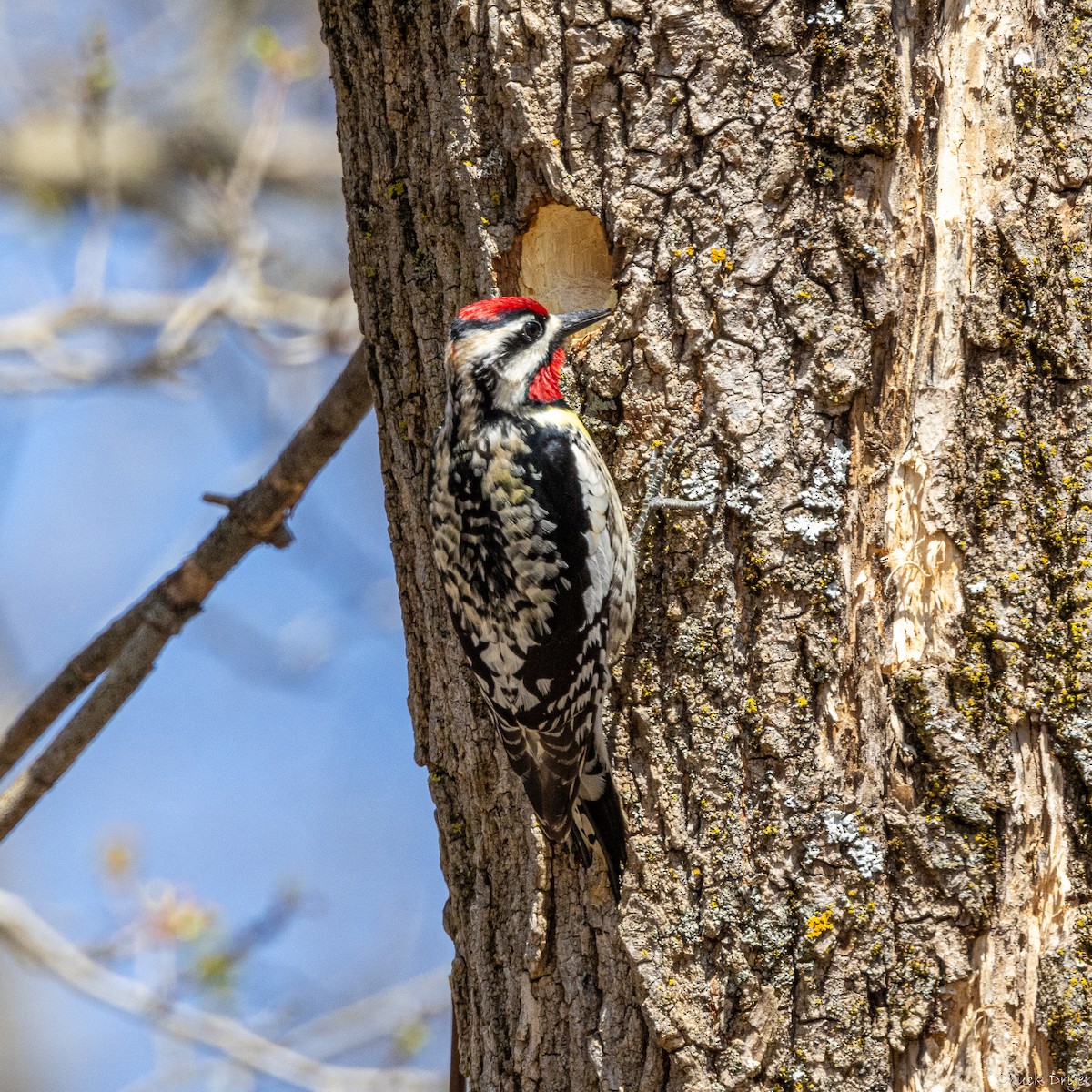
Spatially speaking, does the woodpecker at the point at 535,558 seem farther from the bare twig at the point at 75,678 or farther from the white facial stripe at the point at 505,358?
the bare twig at the point at 75,678

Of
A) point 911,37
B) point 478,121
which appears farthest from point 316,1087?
point 911,37

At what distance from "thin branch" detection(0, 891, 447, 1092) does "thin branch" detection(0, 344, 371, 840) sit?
2.43ft

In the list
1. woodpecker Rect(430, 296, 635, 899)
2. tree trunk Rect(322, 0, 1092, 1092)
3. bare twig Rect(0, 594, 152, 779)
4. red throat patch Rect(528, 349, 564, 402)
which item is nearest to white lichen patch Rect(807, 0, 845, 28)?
tree trunk Rect(322, 0, 1092, 1092)

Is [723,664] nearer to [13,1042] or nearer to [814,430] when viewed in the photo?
[814,430]

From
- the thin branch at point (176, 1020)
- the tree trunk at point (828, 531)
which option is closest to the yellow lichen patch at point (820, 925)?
the tree trunk at point (828, 531)

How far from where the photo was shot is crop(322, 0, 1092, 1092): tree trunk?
2.22 m

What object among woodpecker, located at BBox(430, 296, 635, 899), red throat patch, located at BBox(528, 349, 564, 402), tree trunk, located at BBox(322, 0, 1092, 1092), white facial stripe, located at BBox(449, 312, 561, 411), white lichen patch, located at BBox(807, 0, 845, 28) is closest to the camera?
tree trunk, located at BBox(322, 0, 1092, 1092)

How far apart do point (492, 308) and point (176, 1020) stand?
2.89 metres

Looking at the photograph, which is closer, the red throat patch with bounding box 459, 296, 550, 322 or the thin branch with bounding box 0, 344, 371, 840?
the red throat patch with bounding box 459, 296, 550, 322

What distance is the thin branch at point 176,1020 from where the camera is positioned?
378 centimetres

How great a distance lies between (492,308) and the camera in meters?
2.54

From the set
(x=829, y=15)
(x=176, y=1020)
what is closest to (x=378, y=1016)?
→ (x=176, y=1020)

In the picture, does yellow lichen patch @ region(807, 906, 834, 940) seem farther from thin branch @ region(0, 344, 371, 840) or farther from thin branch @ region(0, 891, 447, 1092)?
thin branch @ region(0, 891, 447, 1092)

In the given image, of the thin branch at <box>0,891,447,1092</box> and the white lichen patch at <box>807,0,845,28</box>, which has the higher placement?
the white lichen patch at <box>807,0,845,28</box>
